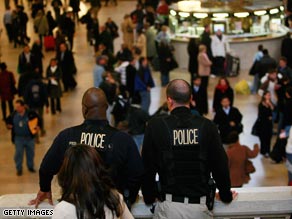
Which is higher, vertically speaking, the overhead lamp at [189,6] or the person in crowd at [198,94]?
the overhead lamp at [189,6]

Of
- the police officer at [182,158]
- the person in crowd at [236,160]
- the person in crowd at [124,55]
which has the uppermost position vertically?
the police officer at [182,158]

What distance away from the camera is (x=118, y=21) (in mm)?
30219

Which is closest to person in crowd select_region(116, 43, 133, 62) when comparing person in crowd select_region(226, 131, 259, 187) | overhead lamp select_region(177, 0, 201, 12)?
overhead lamp select_region(177, 0, 201, 12)

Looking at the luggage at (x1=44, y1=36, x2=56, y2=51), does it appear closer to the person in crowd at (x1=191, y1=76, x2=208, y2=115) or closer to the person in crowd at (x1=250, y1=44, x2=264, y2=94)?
the person in crowd at (x1=250, y1=44, x2=264, y2=94)

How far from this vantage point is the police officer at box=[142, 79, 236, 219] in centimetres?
505

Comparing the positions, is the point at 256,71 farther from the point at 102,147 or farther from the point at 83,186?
the point at 83,186

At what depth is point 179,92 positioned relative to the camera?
5.16 metres

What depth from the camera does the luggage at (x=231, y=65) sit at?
2044 centimetres

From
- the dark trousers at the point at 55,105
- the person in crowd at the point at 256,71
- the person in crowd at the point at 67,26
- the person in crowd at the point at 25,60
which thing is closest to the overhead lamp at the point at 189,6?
the person in crowd at the point at 67,26

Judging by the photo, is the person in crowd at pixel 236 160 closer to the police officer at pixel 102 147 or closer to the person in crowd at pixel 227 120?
the person in crowd at pixel 227 120

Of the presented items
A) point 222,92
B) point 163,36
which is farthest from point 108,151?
point 163,36

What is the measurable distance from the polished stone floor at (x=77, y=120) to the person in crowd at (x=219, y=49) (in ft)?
1.30

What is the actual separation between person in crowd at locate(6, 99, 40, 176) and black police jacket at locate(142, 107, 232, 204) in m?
7.95

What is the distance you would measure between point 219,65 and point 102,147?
1549cm
